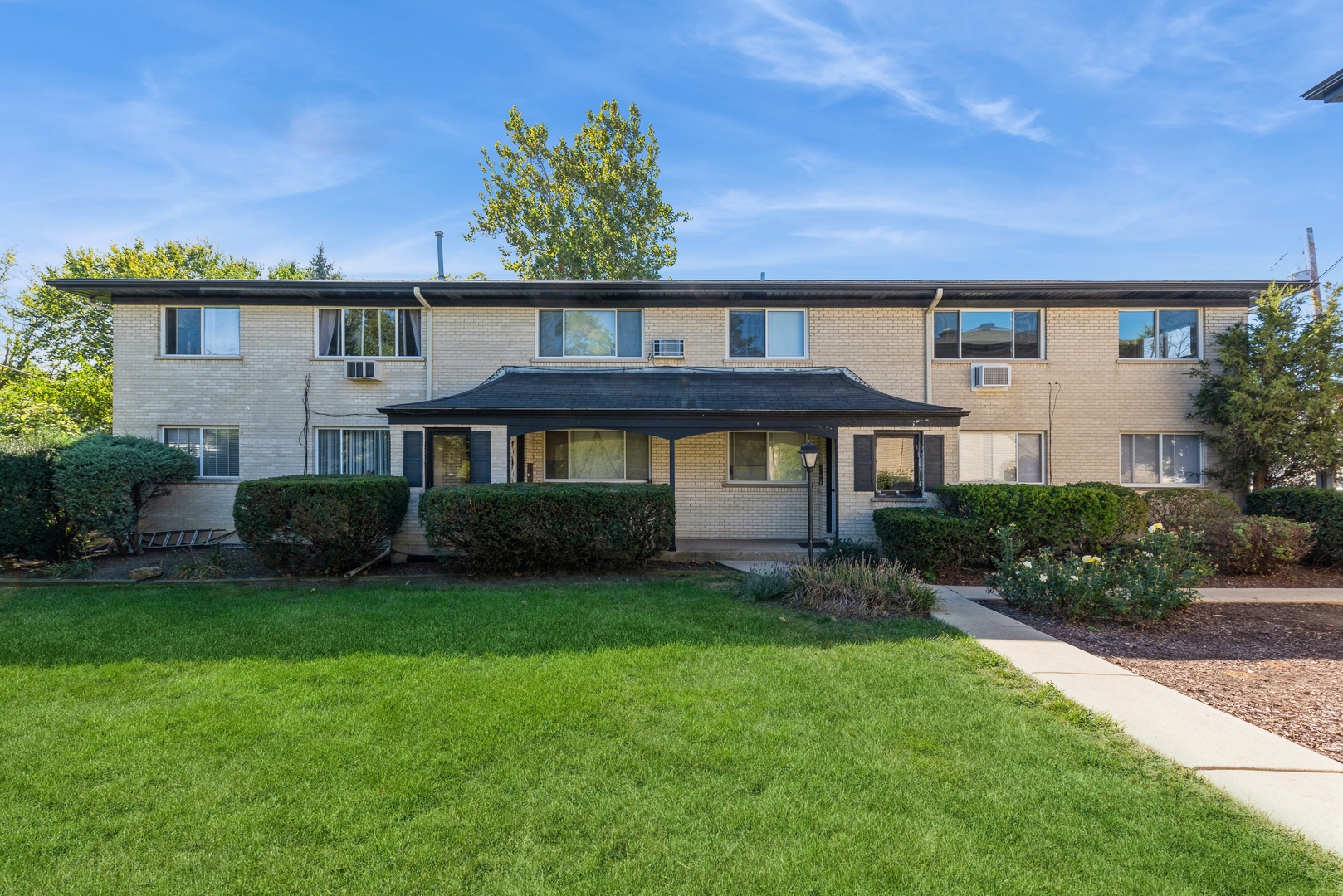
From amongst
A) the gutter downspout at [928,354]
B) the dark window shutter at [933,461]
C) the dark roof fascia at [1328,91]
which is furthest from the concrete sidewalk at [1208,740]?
the gutter downspout at [928,354]

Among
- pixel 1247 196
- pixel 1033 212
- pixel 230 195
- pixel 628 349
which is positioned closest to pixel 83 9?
pixel 230 195

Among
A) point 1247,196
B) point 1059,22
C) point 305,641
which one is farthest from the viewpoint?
point 1247,196

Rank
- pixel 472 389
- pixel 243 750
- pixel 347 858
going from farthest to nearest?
pixel 472 389, pixel 243 750, pixel 347 858

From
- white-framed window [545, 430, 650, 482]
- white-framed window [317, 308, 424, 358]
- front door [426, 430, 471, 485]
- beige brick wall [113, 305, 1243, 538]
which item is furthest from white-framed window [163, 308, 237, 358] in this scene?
white-framed window [545, 430, 650, 482]

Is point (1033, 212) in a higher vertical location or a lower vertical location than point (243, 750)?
higher

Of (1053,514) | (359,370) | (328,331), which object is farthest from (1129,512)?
(328,331)

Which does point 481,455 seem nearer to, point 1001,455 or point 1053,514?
point 1053,514

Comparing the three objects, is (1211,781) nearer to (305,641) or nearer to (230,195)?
(305,641)

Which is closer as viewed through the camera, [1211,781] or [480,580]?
[1211,781]

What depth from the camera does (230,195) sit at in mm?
13195

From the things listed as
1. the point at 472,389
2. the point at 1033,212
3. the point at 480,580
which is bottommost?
the point at 480,580

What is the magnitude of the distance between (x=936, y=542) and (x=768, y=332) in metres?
5.62

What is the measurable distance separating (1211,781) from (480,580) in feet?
25.1

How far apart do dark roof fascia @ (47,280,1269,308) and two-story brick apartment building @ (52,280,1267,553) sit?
5cm
